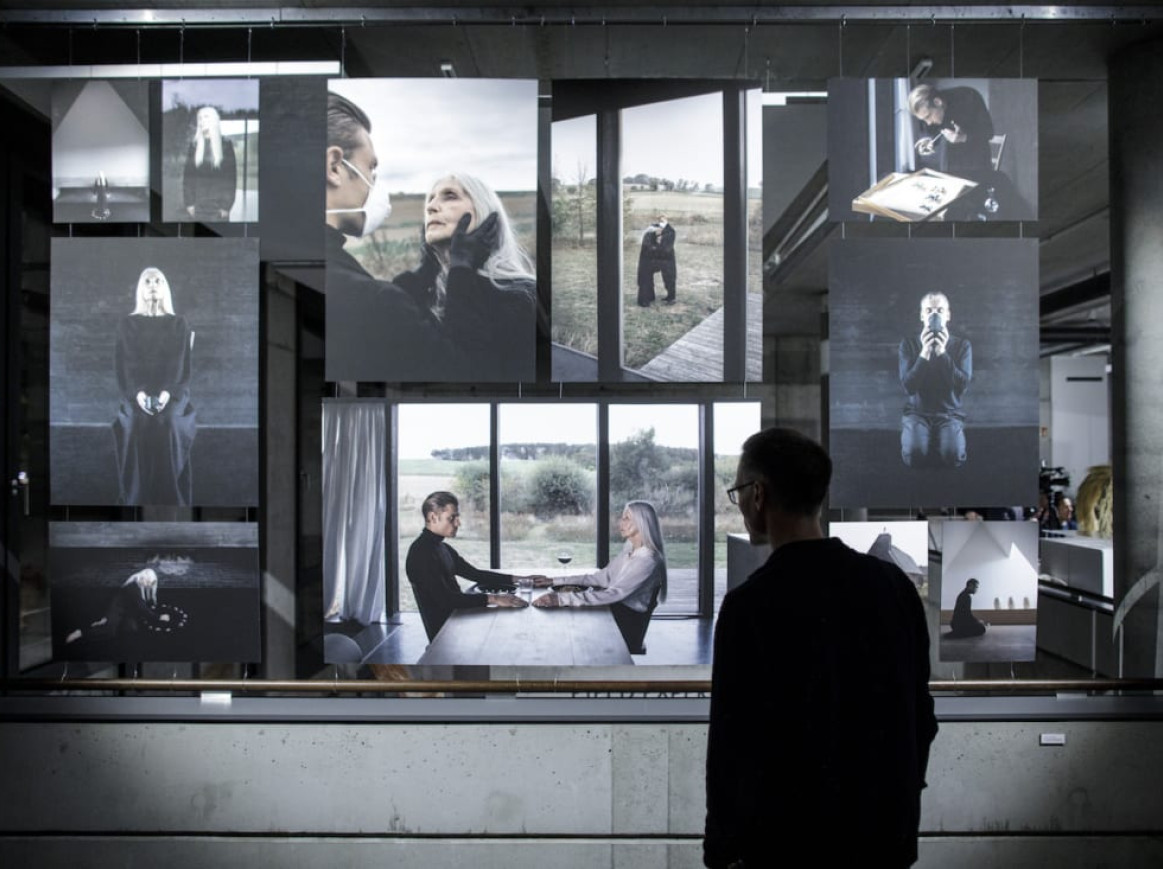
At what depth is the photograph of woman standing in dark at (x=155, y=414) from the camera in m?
3.61

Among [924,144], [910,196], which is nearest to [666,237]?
[910,196]

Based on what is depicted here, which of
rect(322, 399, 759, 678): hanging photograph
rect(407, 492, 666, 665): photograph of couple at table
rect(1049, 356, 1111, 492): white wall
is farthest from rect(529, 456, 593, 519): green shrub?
rect(1049, 356, 1111, 492): white wall

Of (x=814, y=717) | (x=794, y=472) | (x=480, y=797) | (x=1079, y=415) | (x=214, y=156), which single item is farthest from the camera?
(x=1079, y=415)

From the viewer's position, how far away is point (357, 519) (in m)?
3.58

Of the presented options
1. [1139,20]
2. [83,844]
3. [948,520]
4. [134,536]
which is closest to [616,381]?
[948,520]

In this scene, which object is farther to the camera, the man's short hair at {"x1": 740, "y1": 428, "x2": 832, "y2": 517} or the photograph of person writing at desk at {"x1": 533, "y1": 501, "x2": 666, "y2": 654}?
the photograph of person writing at desk at {"x1": 533, "y1": 501, "x2": 666, "y2": 654}

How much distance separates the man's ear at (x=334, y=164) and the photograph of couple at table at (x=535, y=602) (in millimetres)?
1459

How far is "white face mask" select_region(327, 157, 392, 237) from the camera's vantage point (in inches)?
140

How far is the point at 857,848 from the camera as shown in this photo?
158cm

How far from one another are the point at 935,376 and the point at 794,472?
7.24 feet

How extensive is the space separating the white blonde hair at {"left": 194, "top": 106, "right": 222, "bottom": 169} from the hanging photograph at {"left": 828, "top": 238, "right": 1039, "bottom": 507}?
278 centimetres

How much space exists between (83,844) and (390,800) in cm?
136

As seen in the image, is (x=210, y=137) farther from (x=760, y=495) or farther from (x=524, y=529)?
(x=760, y=495)

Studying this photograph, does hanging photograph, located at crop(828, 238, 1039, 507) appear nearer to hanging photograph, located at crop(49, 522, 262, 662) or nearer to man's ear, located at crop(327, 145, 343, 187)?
→ man's ear, located at crop(327, 145, 343, 187)
